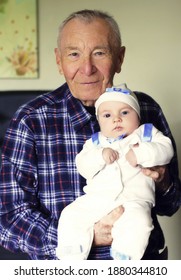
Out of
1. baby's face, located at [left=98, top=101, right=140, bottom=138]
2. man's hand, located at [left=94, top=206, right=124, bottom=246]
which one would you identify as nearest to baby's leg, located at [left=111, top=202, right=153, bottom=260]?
man's hand, located at [left=94, top=206, right=124, bottom=246]

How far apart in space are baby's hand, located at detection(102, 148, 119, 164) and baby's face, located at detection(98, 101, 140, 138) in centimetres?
3

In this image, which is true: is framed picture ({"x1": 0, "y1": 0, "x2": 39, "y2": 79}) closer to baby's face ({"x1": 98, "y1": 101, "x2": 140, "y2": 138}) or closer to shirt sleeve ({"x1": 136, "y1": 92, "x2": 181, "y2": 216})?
shirt sleeve ({"x1": 136, "y1": 92, "x2": 181, "y2": 216})

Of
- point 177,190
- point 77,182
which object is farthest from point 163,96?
point 77,182

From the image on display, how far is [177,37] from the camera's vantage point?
115cm

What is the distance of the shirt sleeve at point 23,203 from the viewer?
2.73ft

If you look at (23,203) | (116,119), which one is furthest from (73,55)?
(23,203)

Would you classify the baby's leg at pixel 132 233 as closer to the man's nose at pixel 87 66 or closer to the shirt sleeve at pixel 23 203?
the shirt sleeve at pixel 23 203

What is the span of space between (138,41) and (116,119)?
49cm

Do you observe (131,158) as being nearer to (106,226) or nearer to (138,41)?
(106,226)

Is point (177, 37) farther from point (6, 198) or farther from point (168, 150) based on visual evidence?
point (6, 198)

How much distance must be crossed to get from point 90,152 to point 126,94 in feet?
0.38

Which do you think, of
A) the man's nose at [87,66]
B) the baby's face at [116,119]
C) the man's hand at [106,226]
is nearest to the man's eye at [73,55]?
the man's nose at [87,66]

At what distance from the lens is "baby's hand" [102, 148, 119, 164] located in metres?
0.72

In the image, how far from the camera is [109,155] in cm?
72
